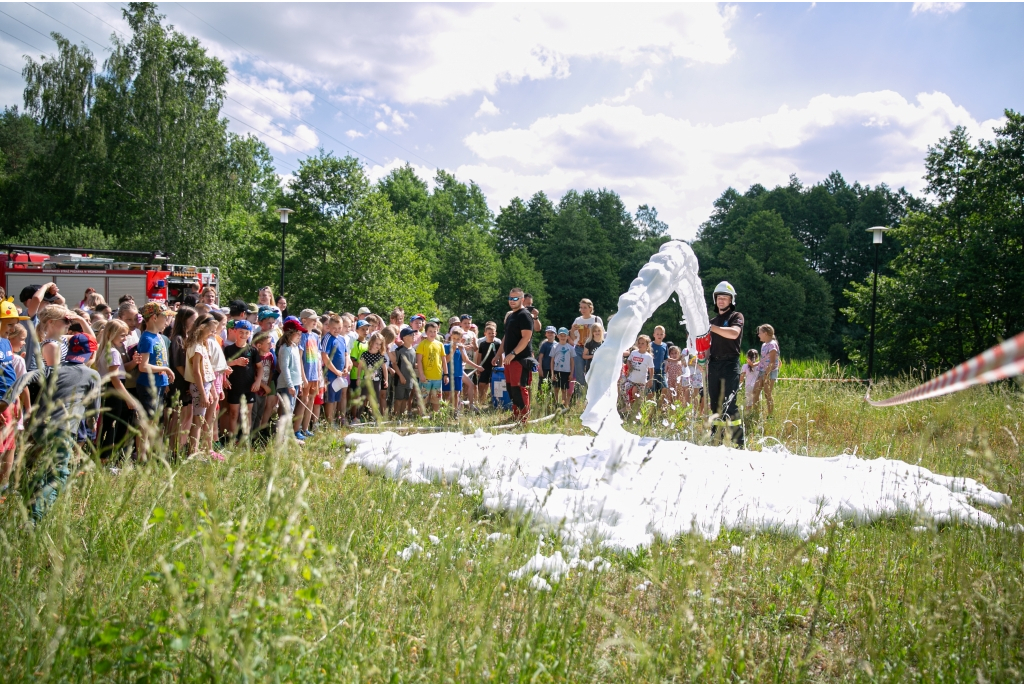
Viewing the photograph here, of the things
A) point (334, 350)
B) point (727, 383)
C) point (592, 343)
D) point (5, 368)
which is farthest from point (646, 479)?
point (592, 343)

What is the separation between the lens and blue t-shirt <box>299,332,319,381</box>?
8023 mm

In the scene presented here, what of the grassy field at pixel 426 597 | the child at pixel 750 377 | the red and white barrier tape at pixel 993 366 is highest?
the red and white barrier tape at pixel 993 366

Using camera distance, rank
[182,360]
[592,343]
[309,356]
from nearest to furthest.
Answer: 1. [182,360]
2. [309,356]
3. [592,343]

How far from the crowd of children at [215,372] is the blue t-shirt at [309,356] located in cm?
1

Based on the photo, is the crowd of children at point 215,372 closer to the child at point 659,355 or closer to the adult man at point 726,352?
the child at point 659,355

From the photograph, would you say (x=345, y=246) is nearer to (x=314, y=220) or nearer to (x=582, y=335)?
(x=314, y=220)

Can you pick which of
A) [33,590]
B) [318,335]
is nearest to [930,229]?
[318,335]

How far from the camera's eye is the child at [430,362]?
31.4ft

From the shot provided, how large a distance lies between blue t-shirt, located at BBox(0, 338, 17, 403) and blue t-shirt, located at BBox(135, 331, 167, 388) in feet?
4.29

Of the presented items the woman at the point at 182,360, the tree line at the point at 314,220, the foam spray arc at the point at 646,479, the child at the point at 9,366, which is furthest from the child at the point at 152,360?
the tree line at the point at 314,220

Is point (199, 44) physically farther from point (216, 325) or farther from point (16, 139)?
point (216, 325)

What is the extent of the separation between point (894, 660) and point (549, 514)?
2063 mm

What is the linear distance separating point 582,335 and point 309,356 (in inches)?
192

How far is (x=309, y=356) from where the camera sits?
804 cm
